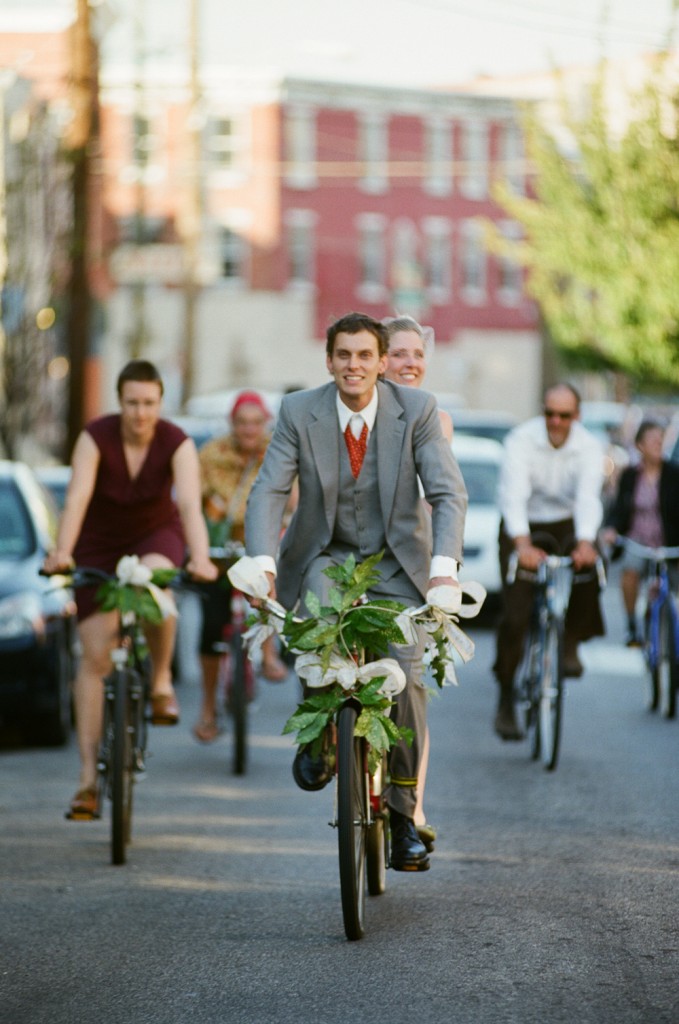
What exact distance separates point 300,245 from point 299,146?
10.2ft

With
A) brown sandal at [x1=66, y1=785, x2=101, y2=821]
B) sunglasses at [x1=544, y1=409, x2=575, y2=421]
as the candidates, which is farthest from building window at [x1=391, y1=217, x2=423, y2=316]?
brown sandal at [x1=66, y1=785, x2=101, y2=821]

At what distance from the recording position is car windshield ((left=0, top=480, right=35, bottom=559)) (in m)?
12.5

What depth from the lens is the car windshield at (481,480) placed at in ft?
67.3

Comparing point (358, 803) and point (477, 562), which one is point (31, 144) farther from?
point (358, 803)

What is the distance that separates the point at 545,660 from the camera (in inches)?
431

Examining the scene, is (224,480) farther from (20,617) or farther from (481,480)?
(481,480)

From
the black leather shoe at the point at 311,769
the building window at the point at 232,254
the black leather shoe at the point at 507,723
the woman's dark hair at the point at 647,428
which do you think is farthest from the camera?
the building window at the point at 232,254

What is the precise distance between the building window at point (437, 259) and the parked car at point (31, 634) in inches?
2185

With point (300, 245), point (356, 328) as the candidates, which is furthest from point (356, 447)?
point (300, 245)

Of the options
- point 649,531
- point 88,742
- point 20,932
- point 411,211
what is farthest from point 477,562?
point 411,211

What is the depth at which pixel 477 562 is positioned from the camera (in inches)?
779

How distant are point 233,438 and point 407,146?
5653 centimetres

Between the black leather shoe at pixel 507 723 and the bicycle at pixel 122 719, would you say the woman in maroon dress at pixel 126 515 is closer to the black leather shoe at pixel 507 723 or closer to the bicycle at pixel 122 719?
the bicycle at pixel 122 719

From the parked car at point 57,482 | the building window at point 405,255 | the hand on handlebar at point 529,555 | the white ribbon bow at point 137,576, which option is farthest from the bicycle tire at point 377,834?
the building window at point 405,255
